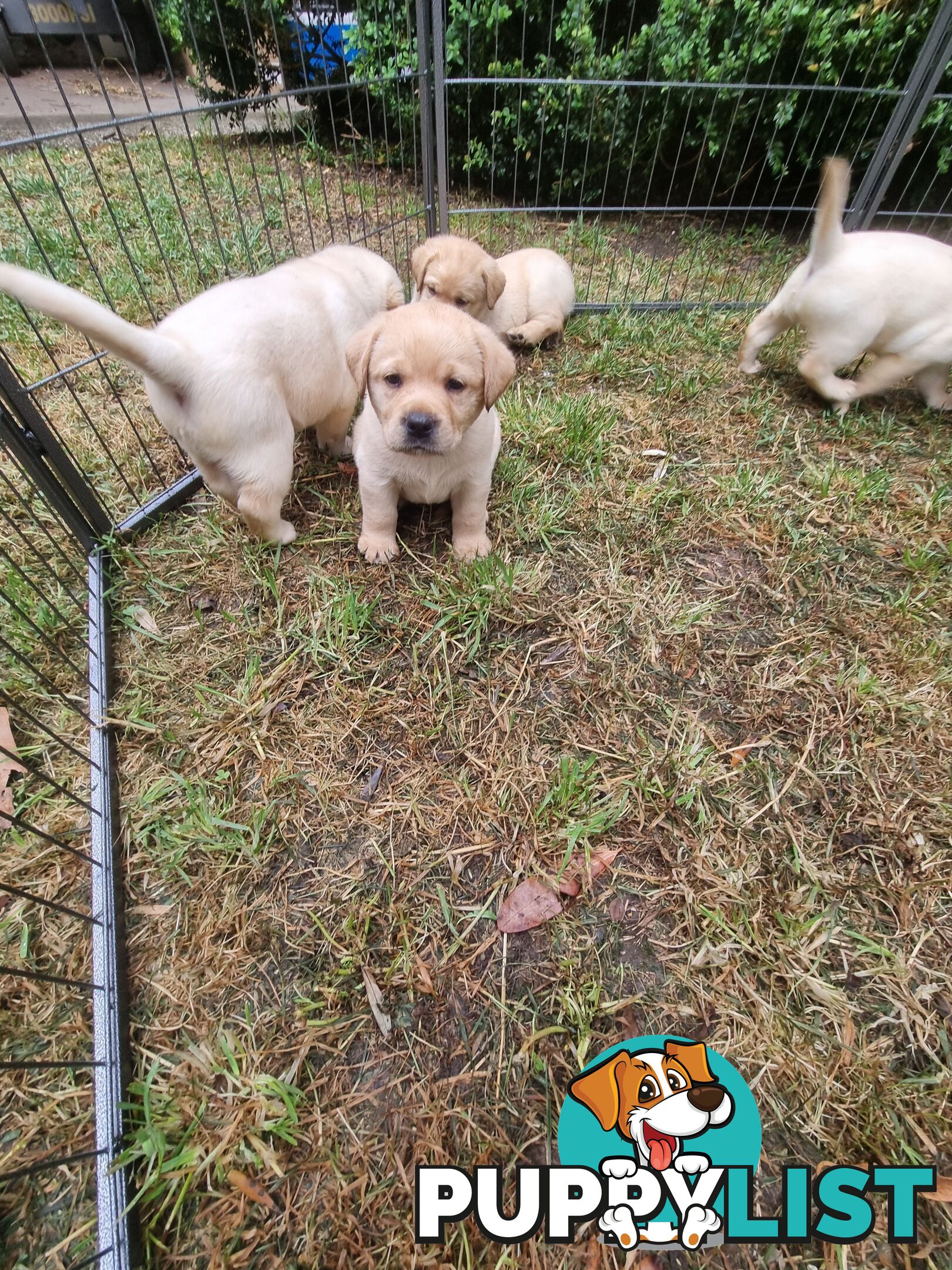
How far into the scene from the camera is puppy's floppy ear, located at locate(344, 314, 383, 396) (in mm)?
2055

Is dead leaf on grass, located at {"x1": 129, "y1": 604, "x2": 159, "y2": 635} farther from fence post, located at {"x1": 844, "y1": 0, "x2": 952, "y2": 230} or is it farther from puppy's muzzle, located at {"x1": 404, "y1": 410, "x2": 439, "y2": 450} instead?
fence post, located at {"x1": 844, "y1": 0, "x2": 952, "y2": 230}

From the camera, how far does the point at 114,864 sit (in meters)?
1.68

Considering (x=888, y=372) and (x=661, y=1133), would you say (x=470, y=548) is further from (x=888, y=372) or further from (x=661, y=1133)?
(x=888, y=372)

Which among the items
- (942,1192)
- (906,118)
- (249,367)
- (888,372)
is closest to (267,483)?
(249,367)

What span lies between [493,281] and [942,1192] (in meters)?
3.78

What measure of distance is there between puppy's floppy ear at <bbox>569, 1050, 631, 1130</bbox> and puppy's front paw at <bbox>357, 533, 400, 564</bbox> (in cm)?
177

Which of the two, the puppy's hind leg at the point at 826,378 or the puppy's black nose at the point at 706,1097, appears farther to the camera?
the puppy's hind leg at the point at 826,378

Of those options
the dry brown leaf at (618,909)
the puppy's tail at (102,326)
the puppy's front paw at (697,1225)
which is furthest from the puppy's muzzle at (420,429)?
the puppy's front paw at (697,1225)

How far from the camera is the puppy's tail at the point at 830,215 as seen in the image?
271 cm

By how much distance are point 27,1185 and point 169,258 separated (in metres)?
4.78

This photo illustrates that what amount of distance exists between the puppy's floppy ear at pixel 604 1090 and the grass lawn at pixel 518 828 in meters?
0.04

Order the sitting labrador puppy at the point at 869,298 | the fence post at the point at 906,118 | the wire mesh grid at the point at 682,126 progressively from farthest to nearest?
the wire mesh grid at the point at 682,126 → the fence post at the point at 906,118 → the sitting labrador puppy at the point at 869,298

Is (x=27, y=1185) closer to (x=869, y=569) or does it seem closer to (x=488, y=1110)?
(x=488, y=1110)

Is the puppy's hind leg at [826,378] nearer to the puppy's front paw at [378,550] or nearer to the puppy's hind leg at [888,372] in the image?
Result: the puppy's hind leg at [888,372]
